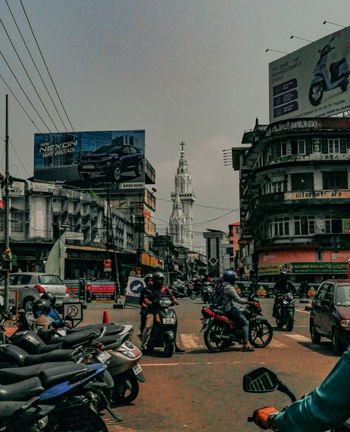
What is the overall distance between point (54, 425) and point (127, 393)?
3.65m

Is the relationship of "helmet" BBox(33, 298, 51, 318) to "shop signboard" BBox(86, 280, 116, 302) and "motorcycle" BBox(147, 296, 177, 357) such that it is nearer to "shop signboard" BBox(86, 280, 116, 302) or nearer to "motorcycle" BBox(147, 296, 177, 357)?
"motorcycle" BBox(147, 296, 177, 357)

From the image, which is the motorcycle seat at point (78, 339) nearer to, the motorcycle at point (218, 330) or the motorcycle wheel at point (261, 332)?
the motorcycle at point (218, 330)

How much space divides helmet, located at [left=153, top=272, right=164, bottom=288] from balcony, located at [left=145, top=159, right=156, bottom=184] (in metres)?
78.2

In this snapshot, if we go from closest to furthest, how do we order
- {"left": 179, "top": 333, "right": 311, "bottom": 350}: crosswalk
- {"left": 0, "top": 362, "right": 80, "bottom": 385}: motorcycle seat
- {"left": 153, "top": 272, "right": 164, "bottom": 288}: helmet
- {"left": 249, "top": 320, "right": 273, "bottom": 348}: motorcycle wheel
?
{"left": 0, "top": 362, "right": 80, "bottom": 385}: motorcycle seat < {"left": 153, "top": 272, "right": 164, "bottom": 288}: helmet < {"left": 249, "top": 320, "right": 273, "bottom": 348}: motorcycle wheel < {"left": 179, "top": 333, "right": 311, "bottom": 350}: crosswalk

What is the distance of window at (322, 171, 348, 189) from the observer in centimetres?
5272

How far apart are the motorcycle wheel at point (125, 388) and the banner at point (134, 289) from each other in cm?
1841

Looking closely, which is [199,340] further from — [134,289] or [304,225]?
[304,225]

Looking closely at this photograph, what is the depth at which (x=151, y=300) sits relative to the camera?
515 inches

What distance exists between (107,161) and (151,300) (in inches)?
2693

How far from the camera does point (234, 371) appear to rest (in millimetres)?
10359

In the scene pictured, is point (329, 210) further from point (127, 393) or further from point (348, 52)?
point (127, 393)

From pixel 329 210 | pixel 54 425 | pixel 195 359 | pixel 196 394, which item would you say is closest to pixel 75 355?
pixel 54 425

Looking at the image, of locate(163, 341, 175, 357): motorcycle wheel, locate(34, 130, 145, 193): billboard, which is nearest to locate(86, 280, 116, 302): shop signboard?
locate(163, 341, 175, 357): motorcycle wheel

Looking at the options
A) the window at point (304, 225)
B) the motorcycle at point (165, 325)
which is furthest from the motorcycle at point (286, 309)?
the window at point (304, 225)
